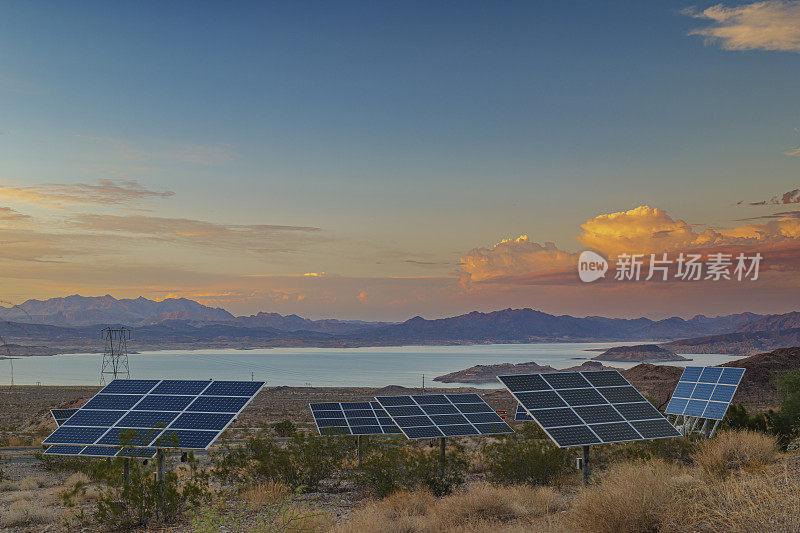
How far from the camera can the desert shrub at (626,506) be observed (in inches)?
387

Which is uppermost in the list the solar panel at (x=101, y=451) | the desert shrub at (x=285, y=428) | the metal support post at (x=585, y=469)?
the solar panel at (x=101, y=451)

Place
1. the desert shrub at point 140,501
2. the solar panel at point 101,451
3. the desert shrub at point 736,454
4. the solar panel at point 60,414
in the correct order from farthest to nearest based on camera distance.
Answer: the solar panel at point 60,414 < the desert shrub at point 736,454 < the solar panel at point 101,451 < the desert shrub at point 140,501

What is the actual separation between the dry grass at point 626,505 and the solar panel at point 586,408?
320 cm

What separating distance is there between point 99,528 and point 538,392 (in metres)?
11.1

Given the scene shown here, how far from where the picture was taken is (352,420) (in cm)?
2339

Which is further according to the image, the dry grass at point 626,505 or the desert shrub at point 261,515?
the desert shrub at point 261,515

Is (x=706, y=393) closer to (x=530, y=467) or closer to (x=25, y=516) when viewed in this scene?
(x=530, y=467)

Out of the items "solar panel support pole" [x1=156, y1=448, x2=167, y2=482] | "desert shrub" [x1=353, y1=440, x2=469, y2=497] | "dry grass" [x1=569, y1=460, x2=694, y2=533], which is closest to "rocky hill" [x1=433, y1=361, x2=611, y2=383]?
"desert shrub" [x1=353, y1=440, x2=469, y2=497]

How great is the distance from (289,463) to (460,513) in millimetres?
8137

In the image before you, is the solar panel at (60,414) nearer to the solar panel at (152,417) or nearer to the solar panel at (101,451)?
the solar panel at (152,417)

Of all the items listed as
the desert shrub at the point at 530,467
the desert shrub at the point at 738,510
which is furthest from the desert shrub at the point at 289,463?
the desert shrub at the point at 738,510

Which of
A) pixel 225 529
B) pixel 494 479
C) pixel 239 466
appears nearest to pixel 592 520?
pixel 225 529

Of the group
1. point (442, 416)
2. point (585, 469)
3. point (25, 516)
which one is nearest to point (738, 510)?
point (585, 469)

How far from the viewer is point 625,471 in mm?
11469
